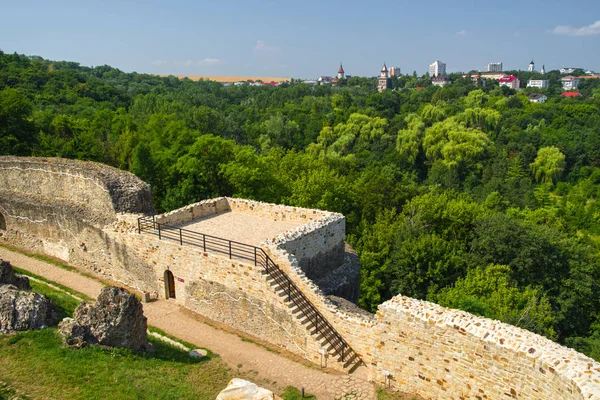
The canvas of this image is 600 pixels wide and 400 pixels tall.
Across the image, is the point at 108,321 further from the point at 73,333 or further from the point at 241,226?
the point at 241,226

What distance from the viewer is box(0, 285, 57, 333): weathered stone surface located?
10.6 meters

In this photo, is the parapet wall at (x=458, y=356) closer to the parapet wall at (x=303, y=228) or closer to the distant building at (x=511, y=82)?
the parapet wall at (x=303, y=228)

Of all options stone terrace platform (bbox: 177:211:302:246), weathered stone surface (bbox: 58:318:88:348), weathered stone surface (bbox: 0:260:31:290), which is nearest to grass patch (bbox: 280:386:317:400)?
weathered stone surface (bbox: 58:318:88:348)

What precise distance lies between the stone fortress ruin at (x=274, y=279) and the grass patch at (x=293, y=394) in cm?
130

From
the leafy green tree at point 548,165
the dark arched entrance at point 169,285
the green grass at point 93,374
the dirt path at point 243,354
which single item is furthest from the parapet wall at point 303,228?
the leafy green tree at point 548,165

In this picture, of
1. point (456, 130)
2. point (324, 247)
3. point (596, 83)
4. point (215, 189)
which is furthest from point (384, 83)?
point (324, 247)

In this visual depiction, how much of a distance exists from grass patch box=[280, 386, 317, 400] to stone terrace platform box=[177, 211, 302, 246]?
211 inches

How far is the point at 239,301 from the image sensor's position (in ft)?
45.6

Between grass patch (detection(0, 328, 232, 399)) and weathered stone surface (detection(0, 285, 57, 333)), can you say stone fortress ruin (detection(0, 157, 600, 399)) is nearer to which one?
grass patch (detection(0, 328, 232, 399))

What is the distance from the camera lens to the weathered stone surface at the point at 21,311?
10609 mm

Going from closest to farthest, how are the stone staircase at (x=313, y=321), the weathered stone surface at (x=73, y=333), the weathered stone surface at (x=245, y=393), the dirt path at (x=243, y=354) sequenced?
the weathered stone surface at (x=245, y=393) < the weathered stone surface at (x=73, y=333) < the dirt path at (x=243, y=354) < the stone staircase at (x=313, y=321)

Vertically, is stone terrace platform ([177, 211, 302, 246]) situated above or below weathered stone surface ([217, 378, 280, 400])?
above

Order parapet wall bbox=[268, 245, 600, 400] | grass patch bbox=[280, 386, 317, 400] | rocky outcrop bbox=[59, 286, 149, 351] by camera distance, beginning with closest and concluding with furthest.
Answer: parapet wall bbox=[268, 245, 600, 400], rocky outcrop bbox=[59, 286, 149, 351], grass patch bbox=[280, 386, 317, 400]

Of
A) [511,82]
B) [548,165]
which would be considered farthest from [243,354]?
[511,82]
